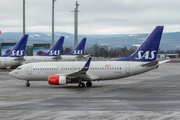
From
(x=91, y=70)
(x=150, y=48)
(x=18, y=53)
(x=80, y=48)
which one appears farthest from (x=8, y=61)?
(x=150, y=48)

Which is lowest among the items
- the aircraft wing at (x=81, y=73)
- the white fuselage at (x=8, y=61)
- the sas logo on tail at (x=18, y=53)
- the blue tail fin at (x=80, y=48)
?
the aircraft wing at (x=81, y=73)

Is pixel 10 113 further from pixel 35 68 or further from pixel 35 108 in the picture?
pixel 35 68

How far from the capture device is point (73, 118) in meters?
18.4

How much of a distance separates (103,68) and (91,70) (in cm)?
148

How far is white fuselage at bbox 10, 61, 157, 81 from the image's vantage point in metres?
35.2

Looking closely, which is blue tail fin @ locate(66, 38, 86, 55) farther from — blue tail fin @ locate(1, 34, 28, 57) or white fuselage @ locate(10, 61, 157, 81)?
white fuselage @ locate(10, 61, 157, 81)

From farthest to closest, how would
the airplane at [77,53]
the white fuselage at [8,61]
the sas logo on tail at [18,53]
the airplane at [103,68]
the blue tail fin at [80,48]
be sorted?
the airplane at [77,53] → the blue tail fin at [80,48] → the white fuselage at [8,61] → the sas logo on tail at [18,53] → the airplane at [103,68]

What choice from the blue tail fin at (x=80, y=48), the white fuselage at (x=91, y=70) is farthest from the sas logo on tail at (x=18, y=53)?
the blue tail fin at (x=80, y=48)

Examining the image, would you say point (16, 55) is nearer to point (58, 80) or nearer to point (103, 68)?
point (58, 80)

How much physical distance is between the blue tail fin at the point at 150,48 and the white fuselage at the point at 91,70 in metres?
0.94

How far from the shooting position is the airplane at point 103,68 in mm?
34469

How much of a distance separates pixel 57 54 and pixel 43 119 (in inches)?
2019

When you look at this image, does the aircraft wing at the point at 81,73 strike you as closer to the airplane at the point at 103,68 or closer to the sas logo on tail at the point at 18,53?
the airplane at the point at 103,68

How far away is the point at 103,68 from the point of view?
118 ft
